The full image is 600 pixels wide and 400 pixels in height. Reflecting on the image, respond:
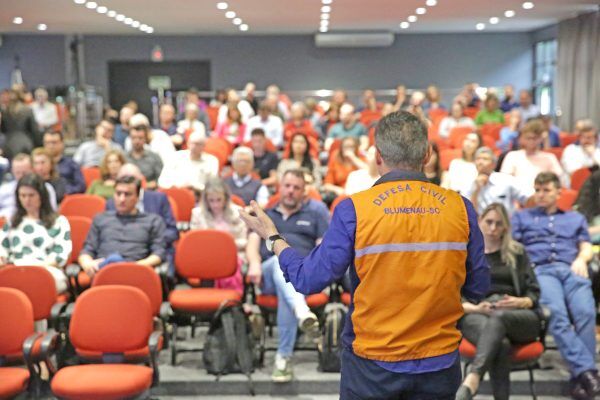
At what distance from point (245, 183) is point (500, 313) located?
3271 millimetres

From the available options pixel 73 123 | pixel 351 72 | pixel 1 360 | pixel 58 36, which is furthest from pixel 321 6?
pixel 1 360

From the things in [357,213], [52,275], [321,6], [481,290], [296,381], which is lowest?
[296,381]

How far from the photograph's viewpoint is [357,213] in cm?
263

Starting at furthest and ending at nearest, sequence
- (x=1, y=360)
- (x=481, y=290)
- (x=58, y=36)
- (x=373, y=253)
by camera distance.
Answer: (x=58, y=36) → (x=1, y=360) → (x=481, y=290) → (x=373, y=253)

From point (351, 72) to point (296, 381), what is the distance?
1648 centimetres

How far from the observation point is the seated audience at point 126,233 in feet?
20.0

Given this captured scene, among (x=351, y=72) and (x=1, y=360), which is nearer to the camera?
(x=1, y=360)

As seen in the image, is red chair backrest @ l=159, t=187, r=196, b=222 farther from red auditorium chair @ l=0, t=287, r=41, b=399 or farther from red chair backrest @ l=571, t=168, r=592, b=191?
red chair backrest @ l=571, t=168, r=592, b=191

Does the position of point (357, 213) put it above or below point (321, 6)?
below

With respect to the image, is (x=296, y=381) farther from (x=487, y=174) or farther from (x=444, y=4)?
(x=444, y=4)

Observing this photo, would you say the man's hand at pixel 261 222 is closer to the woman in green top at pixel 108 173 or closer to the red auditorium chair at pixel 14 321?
the red auditorium chair at pixel 14 321

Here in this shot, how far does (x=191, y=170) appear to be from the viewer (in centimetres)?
870

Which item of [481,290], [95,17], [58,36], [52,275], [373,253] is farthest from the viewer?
[58,36]

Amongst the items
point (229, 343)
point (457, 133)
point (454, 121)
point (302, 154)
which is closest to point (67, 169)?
point (302, 154)
